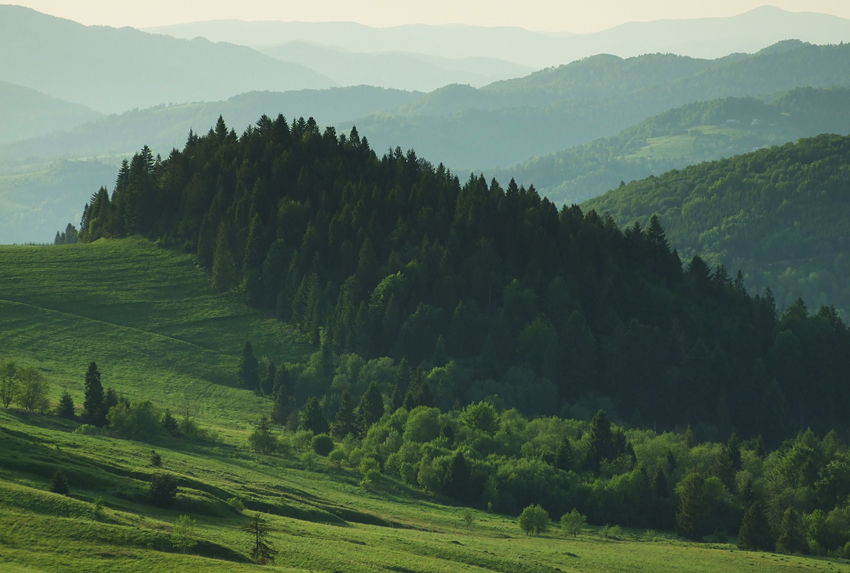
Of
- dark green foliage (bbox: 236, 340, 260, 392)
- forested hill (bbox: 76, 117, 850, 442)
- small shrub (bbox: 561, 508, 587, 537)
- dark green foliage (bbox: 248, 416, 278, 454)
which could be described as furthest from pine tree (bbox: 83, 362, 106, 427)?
small shrub (bbox: 561, 508, 587, 537)

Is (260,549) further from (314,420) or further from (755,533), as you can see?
(314,420)

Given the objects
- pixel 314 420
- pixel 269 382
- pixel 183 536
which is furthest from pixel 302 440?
pixel 183 536

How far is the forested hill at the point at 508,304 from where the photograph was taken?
166 meters

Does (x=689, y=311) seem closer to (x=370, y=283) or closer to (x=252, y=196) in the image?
(x=370, y=283)

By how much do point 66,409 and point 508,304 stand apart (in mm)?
83018

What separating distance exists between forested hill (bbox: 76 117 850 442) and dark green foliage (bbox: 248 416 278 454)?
3277 cm

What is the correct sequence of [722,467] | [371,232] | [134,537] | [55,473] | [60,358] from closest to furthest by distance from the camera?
[134,537] → [55,473] → [722,467] → [60,358] → [371,232]

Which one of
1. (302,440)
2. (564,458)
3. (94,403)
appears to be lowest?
(302,440)

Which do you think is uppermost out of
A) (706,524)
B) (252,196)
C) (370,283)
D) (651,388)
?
(252,196)

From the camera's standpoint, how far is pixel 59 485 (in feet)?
218

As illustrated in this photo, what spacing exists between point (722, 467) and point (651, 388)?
46.9m

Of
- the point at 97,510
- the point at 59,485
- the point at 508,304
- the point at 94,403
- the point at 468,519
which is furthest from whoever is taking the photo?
the point at 508,304

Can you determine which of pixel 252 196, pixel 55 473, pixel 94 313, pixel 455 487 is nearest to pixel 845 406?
pixel 455 487

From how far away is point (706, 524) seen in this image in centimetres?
11206
